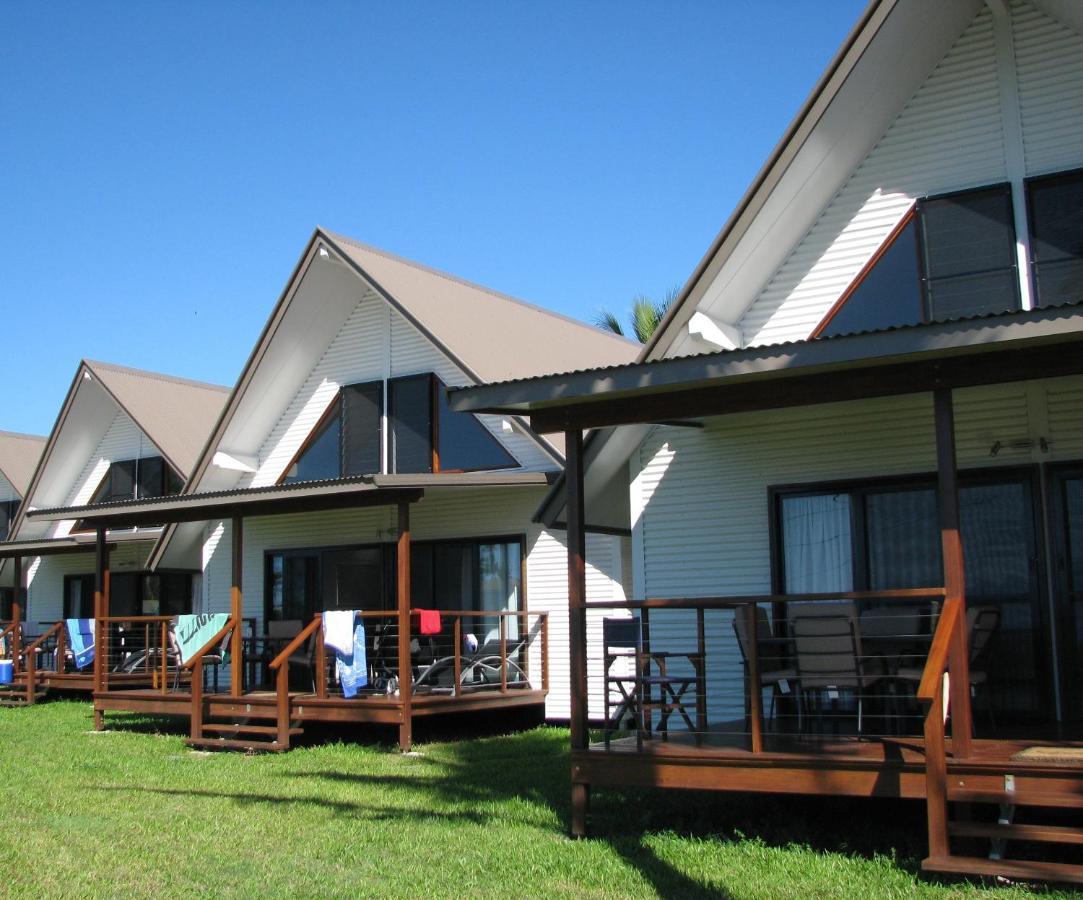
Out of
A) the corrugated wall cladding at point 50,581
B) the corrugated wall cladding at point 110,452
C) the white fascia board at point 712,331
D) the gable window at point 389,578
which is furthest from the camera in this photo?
the corrugated wall cladding at point 50,581

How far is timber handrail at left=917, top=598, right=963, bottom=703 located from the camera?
6840 mm

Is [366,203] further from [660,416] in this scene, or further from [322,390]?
[660,416]

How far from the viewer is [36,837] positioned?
8.87 m

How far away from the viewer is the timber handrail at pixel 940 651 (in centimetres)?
684

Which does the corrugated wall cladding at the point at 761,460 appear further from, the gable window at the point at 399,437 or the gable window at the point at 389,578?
the gable window at the point at 399,437

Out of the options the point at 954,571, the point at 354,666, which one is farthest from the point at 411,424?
the point at 954,571

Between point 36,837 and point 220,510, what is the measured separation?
23.4ft

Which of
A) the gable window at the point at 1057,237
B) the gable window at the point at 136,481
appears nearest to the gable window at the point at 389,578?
the gable window at the point at 136,481

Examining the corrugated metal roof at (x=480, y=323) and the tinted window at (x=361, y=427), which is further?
the tinted window at (x=361, y=427)

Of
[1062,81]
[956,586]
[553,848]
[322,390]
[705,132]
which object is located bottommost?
[553,848]

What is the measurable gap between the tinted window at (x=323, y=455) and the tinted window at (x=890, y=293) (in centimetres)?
832

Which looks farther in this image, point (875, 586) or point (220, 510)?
point (220, 510)

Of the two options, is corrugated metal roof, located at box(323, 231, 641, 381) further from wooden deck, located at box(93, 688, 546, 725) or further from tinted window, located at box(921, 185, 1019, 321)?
tinted window, located at box(921, 185, 1019, 321)

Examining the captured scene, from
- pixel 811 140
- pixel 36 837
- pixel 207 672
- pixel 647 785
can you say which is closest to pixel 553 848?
pixel 647 785
